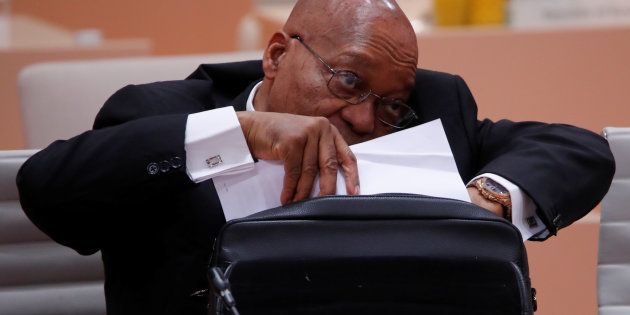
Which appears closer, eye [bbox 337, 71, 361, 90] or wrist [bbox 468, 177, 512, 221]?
wrist [bbox 468, 177, 512, 221]

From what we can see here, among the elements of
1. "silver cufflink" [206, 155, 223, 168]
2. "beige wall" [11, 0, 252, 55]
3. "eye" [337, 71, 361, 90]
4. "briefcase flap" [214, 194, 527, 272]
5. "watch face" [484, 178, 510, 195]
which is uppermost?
"eye" [337, 71, 361, 90]

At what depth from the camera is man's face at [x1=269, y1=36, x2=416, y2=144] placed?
4.28 ft

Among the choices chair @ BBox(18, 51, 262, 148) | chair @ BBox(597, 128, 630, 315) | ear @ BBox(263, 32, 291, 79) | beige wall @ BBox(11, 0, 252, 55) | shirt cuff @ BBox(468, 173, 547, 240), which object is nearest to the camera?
shirt cuff @ BBox(468, 173, 547, 240)

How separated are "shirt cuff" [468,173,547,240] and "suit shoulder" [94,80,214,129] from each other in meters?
0.43

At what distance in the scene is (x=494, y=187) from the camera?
3.90ft

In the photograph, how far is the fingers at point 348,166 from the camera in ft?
3.52

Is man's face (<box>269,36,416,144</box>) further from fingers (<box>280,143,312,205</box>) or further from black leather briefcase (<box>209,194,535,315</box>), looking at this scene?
black leather briefcase (<box>209,194,535,315</box>)

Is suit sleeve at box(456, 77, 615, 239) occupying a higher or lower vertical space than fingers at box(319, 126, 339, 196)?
lower

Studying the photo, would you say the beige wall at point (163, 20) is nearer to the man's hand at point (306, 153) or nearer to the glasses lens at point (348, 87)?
the glasses lens at point (348, 87)

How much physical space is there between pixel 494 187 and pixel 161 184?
402 millimetres

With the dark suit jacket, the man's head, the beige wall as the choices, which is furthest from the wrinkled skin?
the beige wall

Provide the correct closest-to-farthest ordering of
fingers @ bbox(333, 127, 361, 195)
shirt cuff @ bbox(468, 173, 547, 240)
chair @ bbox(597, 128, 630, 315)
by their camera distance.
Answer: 1. fingers @ bbox(333, 127, 361, 195)
2. shirt cuff @ bbox(468, 173, 547, 240)
3. chair @ bbox(597, 128, 630, 315)

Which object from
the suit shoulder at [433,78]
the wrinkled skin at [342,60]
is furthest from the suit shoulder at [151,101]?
the suit shoulder at [433,78]

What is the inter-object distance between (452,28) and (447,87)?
1.10 m
